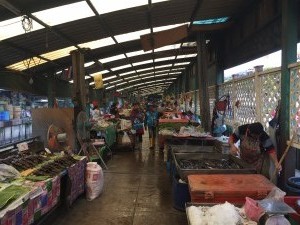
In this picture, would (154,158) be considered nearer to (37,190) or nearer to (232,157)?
(232,157)

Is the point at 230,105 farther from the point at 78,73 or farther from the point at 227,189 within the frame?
the point at 227,189

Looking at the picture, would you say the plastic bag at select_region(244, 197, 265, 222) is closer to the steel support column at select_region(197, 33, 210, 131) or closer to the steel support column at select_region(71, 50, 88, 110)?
the steel support column at select_region(71, 50, 88, 110)

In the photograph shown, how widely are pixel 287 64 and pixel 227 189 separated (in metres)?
2.85

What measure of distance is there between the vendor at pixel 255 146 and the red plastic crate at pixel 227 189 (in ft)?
3.55

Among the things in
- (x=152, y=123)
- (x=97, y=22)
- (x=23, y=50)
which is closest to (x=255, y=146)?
(x=97, y=22)

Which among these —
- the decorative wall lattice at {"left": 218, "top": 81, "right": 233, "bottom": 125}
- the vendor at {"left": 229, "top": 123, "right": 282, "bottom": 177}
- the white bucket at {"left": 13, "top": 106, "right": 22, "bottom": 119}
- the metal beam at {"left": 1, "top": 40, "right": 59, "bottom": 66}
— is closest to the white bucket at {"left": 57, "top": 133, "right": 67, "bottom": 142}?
the metal beam at {"left": 1, "top": 40, "right": 59, "bottom": 66}

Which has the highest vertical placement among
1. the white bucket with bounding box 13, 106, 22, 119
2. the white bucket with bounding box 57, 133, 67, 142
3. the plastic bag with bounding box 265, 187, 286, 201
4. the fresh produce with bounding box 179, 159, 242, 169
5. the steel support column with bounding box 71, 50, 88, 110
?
the steel support column with bounding box 71, 50, 88, 110

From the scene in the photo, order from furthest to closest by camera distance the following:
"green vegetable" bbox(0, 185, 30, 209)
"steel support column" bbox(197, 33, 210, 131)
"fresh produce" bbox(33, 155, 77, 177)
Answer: "steel support column" bbox(197, 33, 210, 131) → "fresh produce" bbox(33, 155, 77, 177) → "green vegetable" bbox(0, 185, 30, 209)

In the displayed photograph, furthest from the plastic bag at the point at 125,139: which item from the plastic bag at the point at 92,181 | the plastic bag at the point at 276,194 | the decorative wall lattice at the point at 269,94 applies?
the plastic bag at the point at 276,194

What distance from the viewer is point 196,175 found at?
488 centimetres

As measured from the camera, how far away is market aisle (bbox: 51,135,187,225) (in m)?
6.15

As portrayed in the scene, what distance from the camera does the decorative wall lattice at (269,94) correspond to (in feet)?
20.6

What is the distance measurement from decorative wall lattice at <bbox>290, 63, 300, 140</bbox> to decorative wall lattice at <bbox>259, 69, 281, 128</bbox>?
1.91 feet

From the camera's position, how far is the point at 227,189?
4.14 metres
